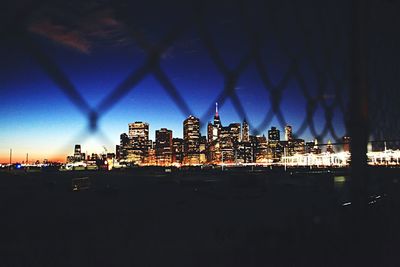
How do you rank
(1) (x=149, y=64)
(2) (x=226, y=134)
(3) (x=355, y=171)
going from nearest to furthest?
(1) (x=149, y=64)
(3) (x=355, y=171)
(2) (x=226, y=134)

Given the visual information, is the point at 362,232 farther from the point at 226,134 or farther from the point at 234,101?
the point at 226,134

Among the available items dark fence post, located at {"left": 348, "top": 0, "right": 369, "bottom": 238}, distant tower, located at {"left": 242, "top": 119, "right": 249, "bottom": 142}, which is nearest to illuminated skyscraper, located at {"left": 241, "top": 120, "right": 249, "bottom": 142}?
distant tower, located at {"left": 242, "top": 119, "right": 249, "bottom": 142}

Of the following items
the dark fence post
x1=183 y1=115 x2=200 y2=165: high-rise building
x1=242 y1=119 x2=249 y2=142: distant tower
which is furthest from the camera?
x1=242 y1=119 x2=249 y2=142: distant tower

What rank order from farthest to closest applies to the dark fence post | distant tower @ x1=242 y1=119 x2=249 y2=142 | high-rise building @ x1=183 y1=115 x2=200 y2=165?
distant tower @ x1=242 y1=119 x2=249 y2=142, high-rise building @ x1=183 y1=115 x2=200 y2=165, the dark fence post

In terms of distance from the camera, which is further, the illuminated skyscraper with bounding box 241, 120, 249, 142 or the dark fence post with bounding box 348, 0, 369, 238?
the illuminated skyscraper with bounding box 241, 120, 249, 142

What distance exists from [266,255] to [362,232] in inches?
21.6

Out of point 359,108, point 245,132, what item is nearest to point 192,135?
point 245,132

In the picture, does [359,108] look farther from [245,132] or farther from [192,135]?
[192,135]

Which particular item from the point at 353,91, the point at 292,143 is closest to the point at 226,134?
the point at 292,143

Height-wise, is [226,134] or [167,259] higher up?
[226,134]

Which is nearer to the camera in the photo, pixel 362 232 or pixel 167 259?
pixel 167 259

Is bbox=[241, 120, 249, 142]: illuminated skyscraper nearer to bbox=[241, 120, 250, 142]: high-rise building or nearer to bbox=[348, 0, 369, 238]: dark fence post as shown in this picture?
bbox=[241, 120, 250, 142]: high-rise building

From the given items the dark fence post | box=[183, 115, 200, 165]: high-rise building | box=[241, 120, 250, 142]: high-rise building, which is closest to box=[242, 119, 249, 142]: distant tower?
box=[241, 120, 250, 142]: high-rise building

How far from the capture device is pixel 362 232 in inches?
65.5
